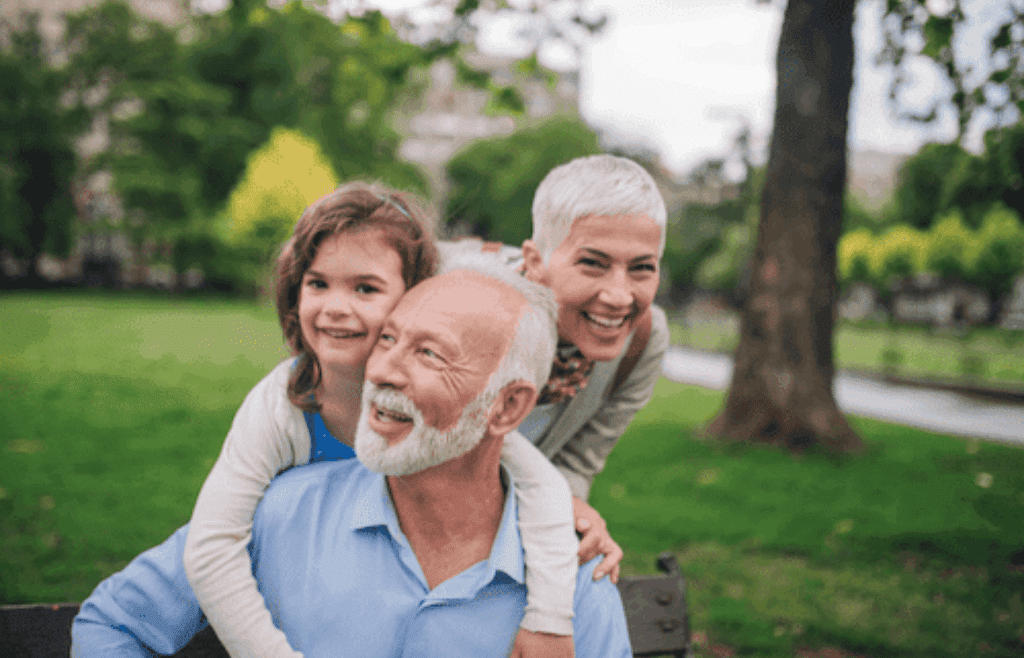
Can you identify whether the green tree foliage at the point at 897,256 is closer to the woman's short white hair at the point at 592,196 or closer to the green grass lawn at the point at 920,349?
the green grass lawn at the point at 920,349

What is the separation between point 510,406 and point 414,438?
25cm

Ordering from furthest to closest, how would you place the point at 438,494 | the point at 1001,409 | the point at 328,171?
the point at 328,171 → the point at 1001,409 → the point at 438,494

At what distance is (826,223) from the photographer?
344 inches

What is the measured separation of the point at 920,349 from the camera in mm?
28719

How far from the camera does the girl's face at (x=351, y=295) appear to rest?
1.98m

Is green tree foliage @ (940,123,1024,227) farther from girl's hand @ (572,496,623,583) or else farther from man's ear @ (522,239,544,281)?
girl's hand @ (572,496,623,583)

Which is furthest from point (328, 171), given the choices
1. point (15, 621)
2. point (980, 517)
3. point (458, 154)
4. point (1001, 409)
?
point (15, 621)

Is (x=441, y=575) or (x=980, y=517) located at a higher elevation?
(x=441, y=575)

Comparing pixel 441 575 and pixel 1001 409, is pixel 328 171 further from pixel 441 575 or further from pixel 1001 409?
pixel 441 575

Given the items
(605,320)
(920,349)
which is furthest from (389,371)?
(920,349)

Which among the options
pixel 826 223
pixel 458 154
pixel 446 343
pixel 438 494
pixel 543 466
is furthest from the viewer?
pixel 458 154

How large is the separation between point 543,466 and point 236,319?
78.8ft

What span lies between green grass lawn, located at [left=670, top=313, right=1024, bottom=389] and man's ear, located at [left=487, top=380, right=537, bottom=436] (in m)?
12.0

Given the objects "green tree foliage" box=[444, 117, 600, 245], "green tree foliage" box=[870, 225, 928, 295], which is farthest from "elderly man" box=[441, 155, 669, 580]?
"green tree foliage" box=[870, 225, 928, 295]
